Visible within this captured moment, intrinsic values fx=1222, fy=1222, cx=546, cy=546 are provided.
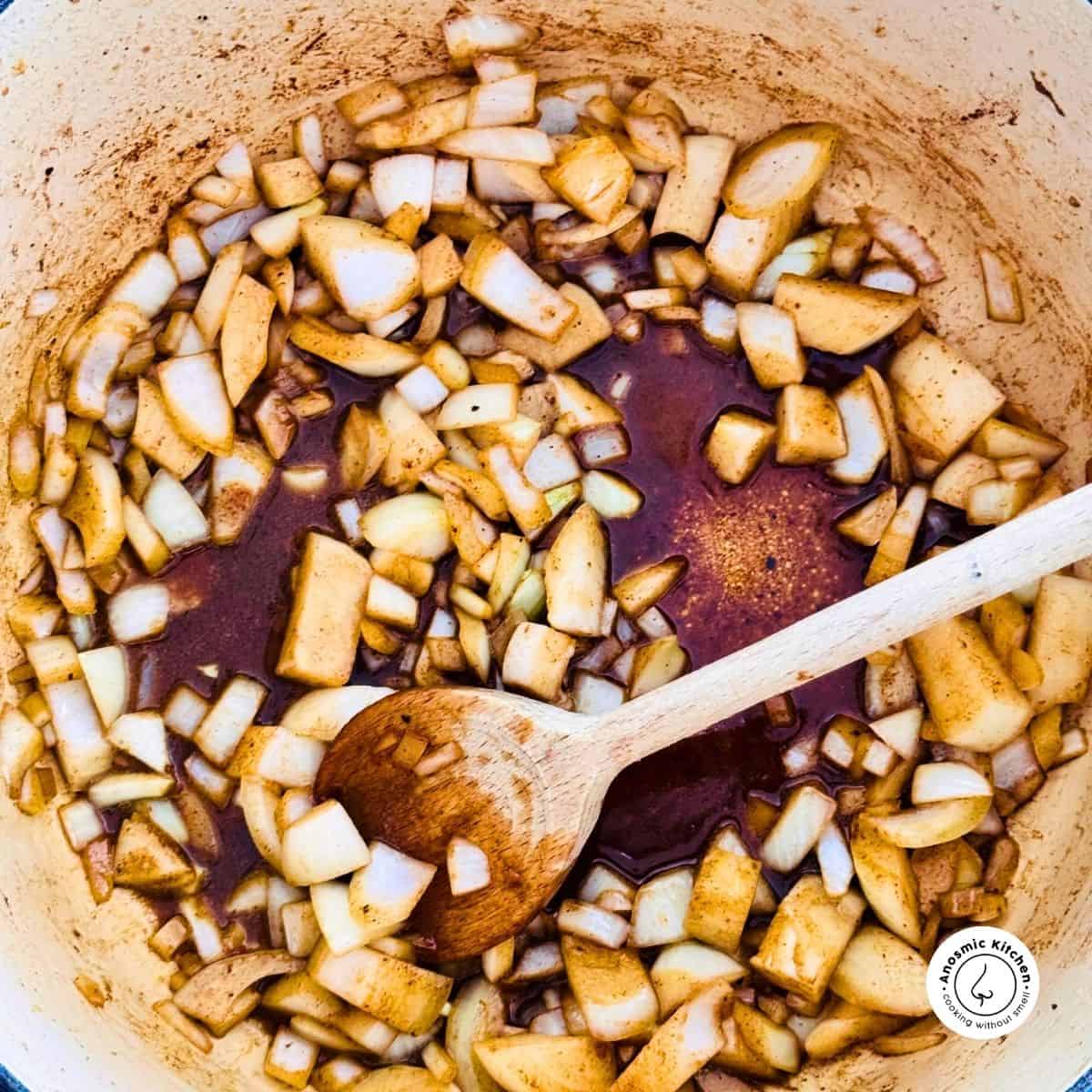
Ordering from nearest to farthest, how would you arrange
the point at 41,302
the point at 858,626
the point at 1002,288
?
the point at 858,626
the point at 41,302
the point at 1002,288

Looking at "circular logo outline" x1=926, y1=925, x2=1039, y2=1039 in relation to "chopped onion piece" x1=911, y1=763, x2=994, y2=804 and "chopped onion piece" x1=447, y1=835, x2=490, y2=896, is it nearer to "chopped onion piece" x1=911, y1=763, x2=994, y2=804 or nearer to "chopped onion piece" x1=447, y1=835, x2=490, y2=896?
"chopped onion piece" x1=911, y1=763, x2=994, y2=804

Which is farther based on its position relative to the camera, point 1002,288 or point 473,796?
point 1002,288

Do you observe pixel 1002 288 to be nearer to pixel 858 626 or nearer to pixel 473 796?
pixel 858 626

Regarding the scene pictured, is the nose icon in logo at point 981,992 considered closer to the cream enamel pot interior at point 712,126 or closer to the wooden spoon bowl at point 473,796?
the cream enamel pot interior at point 712,126

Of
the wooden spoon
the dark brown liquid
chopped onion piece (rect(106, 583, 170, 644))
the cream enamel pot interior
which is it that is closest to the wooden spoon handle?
the wooden spoon

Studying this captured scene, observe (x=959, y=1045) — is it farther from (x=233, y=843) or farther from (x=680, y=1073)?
(x=233, y=843)

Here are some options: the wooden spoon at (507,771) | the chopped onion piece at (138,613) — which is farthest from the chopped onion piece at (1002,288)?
the chopped onion piece at (138,613)

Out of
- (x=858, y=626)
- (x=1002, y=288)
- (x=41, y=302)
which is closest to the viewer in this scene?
(x=858, y=626)

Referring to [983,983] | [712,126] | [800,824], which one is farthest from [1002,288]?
[983,983]
